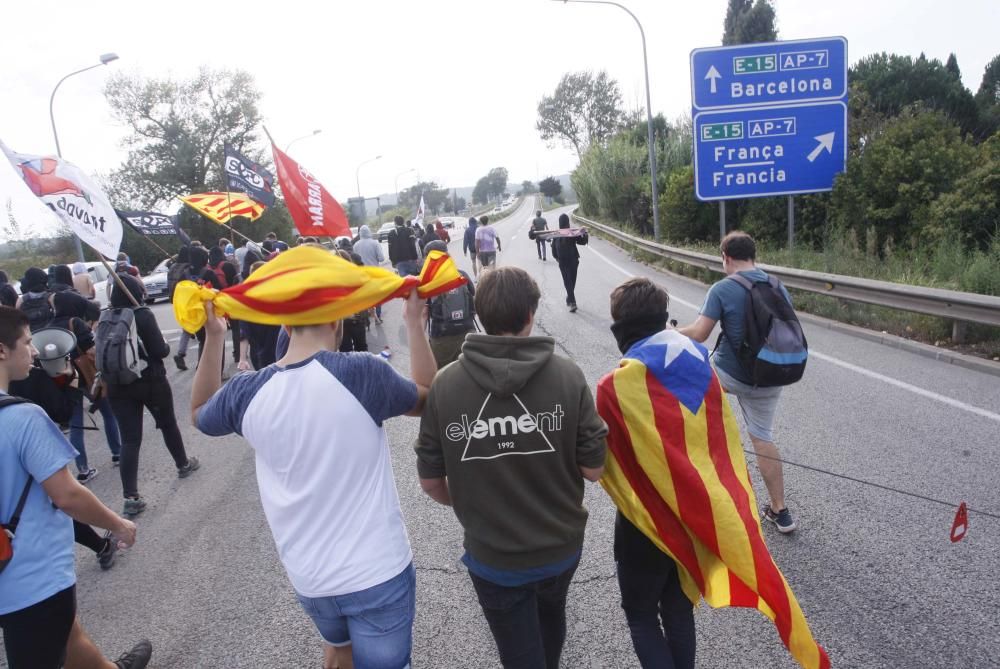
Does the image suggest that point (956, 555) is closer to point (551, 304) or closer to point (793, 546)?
point (793, 546)

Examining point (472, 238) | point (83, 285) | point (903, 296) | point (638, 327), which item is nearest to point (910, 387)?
point (903, 296)

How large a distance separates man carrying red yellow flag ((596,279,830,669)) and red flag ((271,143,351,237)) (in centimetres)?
373

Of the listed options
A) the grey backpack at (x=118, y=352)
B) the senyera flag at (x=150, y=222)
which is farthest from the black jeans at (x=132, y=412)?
the senyera flag at (x=150, y=222)

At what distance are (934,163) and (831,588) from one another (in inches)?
442

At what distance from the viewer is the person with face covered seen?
4852 mm

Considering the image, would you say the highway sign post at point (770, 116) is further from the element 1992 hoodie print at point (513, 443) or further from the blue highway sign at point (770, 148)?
the element 1992 hoodie print at point (513, 443)

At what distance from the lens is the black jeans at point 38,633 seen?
223cm

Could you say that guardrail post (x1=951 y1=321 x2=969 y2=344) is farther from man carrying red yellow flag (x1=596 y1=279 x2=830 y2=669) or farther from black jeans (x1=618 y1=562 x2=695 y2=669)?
black jeans (x1=618 y1=562 x2=695 y2=669)

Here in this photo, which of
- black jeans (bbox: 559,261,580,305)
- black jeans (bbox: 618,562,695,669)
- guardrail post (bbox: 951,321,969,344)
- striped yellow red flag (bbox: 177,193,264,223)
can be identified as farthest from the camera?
black jeans (bbox: 559,261,580,305)

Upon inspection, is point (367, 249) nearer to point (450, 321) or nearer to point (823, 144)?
point (450, 321)

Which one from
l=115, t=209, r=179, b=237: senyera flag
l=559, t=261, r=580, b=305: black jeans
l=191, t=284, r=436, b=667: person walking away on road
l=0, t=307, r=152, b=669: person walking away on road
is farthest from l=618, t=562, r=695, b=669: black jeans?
l=115, t=209, r=179, b=237: senyera flag

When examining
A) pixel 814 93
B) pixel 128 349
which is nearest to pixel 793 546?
pixel 128 349

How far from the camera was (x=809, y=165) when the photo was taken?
1107 cm

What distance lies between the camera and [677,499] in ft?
7.36
